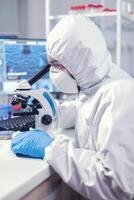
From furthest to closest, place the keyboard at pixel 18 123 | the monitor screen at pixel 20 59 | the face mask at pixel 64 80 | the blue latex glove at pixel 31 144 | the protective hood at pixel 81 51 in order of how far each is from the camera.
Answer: the monitor screen at pixel 20 59, the keyboard at pixel 18 123, the face mask at pixel 64 80, the protective hood at pixel 81 51, the blue latex glove at pixel 31 144

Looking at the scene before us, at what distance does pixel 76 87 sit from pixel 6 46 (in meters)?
0.77

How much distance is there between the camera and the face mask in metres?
1.22

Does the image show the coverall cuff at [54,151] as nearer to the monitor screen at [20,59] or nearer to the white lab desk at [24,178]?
the white lab desk at [24,178]

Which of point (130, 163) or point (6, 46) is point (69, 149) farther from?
point (6, 46)

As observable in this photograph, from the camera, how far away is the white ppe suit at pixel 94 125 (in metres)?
0.89

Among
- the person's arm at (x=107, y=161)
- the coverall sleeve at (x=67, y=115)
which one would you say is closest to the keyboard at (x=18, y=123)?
the coverall sleeve at (x=67, y=115)

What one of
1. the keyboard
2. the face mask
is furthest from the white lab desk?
the face mask

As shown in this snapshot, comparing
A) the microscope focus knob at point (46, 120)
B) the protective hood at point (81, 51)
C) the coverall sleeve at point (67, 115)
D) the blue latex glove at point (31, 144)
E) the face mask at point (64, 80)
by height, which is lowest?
the coverall sleeve at point (67, 115)

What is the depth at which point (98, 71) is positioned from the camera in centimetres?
113

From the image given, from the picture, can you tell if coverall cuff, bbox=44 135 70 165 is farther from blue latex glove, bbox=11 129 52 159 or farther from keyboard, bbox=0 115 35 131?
keyboard, bbox=0 115 35 131

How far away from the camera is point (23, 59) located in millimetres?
1928

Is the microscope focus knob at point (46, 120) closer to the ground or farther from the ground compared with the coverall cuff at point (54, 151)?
closer to the ground

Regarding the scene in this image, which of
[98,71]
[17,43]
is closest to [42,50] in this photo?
[17,43]

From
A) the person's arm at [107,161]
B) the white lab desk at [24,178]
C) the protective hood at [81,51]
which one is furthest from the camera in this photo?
the protective hood at [81,51]
